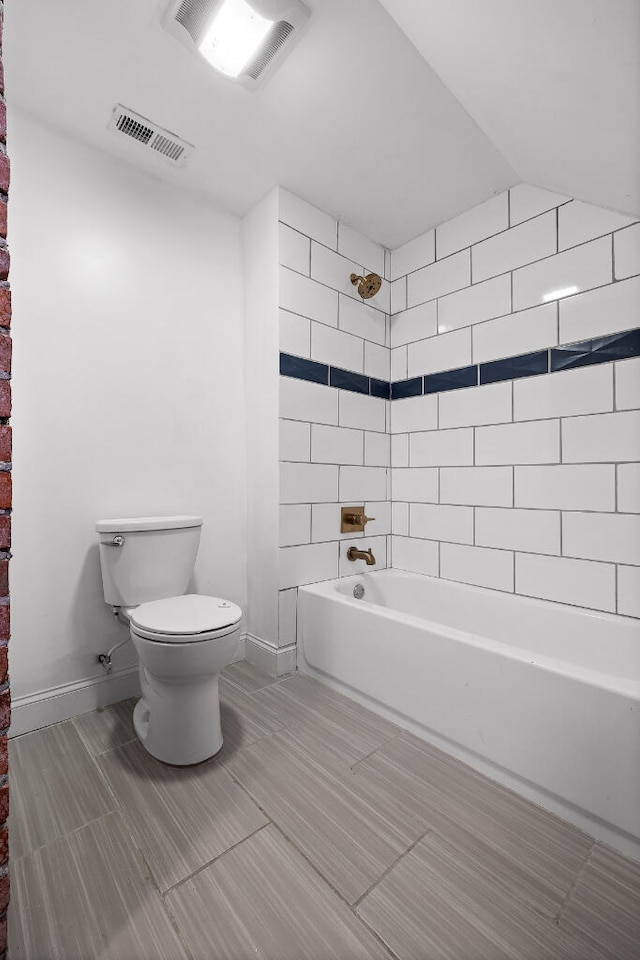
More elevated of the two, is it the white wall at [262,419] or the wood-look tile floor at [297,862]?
the white wall at [262,419]

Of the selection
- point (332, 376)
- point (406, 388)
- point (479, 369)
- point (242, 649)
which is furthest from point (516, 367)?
point (242, 649)

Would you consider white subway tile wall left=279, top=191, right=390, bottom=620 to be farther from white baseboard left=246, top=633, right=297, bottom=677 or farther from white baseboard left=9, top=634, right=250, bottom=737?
white baseboard left=9, top=634, right=250, bottom=737

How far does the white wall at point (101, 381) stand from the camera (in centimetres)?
156

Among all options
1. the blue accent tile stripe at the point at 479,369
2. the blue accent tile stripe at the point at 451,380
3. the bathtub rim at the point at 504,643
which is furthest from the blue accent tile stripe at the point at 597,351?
the bathtub rim at the point at 504,643

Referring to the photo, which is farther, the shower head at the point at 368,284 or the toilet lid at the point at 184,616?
the shower head at the point at 368,284

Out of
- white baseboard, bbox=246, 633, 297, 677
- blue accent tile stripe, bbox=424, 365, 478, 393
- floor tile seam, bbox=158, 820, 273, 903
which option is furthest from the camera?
blue accent tile stripe, bbox=424, 365, 478, 393

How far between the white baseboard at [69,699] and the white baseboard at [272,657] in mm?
529

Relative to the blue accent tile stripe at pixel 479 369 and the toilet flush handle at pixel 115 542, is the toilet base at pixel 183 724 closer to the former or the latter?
the toilet flush handle at pixel 115 542

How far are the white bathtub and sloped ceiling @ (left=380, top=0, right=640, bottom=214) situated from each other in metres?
1.56

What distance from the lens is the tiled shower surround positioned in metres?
1.65

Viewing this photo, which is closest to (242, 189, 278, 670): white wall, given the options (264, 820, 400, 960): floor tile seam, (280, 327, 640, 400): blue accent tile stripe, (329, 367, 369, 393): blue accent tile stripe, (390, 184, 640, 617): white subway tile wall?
(280, 327, 640, 400): blue accent tile stripe

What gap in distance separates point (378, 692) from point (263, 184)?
222 centimetres

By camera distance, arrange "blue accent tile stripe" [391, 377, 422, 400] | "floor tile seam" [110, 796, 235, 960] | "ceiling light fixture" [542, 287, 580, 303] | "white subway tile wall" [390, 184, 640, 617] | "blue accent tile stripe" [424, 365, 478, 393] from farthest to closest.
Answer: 1. "blue accent tile stripe" [391, 377, 422, 400]
2. "blue accent tile stripe" [424, 365, 478, 393]
3. "ceiling light fixture" [542, 287, 580, 303]
4. "white subway tile wall" [390, 184, 640, 617]
5. "floor tile seam" [110, 796, 235, 960]

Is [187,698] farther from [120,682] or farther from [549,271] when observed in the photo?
[549,271]
